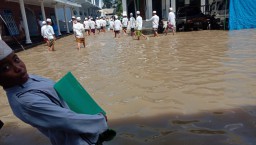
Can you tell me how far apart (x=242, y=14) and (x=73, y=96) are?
18.1 meters

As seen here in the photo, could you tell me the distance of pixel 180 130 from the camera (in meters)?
3.86

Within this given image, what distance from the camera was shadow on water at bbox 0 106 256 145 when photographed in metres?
3.57

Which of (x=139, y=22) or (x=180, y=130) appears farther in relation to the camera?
(x=139, y=22)

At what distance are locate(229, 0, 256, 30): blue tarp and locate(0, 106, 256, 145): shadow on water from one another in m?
14.4

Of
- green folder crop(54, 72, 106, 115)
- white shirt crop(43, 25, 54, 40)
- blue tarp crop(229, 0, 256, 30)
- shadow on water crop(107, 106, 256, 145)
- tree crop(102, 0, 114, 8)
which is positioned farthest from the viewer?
tree crop(102, 0, 114, 8)

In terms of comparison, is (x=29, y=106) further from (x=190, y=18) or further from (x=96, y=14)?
(x=96, y=14)

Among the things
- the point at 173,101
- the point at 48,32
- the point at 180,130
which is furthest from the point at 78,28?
the point at 180,130

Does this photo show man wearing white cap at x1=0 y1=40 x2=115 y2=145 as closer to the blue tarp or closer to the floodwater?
the floodwater

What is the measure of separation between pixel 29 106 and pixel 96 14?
65.4m

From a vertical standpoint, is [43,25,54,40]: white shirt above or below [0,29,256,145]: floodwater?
above

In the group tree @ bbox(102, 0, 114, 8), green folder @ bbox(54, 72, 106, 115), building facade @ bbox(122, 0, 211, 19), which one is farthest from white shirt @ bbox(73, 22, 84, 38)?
tree @ bbox(102, 0, 114, 8)

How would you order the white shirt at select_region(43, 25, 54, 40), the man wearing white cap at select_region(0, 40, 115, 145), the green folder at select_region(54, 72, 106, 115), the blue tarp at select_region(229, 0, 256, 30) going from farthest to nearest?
the blue tarp at select_region(229, 0, 256, 30) < the white shirt at select_region(43, 25, 54, 40) < the green folder at select_region(54, 72, 106, 115) < the man wearing white cap at select_region(0, 40, 115, 145)

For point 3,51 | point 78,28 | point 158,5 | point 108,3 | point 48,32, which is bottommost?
point 48,32

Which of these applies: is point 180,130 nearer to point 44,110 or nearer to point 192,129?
point 192,129
